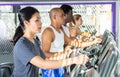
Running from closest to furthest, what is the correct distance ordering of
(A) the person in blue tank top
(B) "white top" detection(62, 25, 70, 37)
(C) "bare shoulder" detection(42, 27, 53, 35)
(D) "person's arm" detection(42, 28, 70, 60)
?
1. (A) the person in blue tank top
2. (D) "person's arm" detection(42, 28, 70, 60)
3. (C) "bare shoulder" detection(42, 27, 53, 35)
4. (B) "white top" detection(62, 25, 70, 37)

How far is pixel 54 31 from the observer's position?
104 inches

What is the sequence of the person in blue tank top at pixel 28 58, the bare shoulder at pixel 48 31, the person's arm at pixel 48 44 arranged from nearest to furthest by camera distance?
the person in blue tank top at pixel 28 58 → the person's arm at pixel 48 44 → the bare shoulder at pixel 48 31

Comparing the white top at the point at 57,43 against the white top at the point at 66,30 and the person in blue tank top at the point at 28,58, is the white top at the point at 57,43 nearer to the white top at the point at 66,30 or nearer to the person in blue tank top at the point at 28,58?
the white top at the point at 66,30

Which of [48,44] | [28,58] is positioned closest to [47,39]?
[48,44]

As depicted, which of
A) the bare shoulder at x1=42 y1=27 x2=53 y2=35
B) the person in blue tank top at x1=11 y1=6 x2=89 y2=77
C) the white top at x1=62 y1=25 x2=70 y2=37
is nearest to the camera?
the person in blue tank top at x1=11 y1=6 x2=89 y2=77

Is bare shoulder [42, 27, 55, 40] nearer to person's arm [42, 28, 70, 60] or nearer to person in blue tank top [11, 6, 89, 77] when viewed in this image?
person's arm [42, 28, 70, 60]

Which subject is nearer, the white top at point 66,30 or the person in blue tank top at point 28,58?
the person in blue tank top at point 28,58

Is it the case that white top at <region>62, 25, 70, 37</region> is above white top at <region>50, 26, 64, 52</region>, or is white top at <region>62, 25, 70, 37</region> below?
above

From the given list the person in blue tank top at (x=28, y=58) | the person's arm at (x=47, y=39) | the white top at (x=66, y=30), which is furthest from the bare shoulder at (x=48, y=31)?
the person in blue tank top at (x=28, y=58)

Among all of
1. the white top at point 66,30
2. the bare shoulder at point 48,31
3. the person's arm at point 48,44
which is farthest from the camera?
the white top at point 66,30

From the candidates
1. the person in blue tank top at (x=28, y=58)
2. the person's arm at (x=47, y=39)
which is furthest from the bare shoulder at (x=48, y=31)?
the person in blue tank top at (x=28, y=58)

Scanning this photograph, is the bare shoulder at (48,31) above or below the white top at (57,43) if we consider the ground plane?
above

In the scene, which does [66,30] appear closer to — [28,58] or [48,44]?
[48,44]

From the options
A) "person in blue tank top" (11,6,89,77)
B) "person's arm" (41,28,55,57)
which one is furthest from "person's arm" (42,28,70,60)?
"person in blue tank top" (11,6,89,77)
